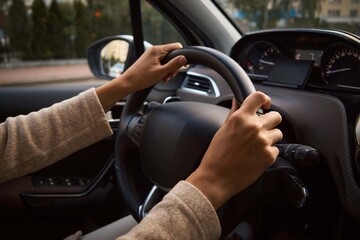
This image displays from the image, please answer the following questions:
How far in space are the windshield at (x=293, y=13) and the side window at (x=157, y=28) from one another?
0.25m

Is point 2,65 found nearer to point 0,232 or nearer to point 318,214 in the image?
point 0,232

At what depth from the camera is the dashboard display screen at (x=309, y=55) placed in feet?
4.16

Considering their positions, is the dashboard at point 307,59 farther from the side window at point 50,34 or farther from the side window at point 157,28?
the side window at point 50,34

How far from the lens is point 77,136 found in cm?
111

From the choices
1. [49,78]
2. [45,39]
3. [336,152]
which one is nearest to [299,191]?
[336,152]

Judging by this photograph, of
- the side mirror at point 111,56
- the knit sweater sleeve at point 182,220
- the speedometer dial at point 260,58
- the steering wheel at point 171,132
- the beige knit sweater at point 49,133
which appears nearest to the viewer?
the knit sweater sleeve at point 182,220

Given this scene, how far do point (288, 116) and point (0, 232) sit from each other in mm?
1346

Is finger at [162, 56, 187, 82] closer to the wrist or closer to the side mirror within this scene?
the wrist

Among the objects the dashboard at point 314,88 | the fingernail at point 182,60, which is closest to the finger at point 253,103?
the fingernail at point 182,60

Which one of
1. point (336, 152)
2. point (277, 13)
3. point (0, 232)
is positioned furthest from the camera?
point (0, 232)

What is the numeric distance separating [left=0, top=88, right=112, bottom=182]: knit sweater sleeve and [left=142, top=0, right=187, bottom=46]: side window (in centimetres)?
72

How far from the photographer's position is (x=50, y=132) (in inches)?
43.6

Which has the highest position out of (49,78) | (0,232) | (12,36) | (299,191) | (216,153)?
(216,153)

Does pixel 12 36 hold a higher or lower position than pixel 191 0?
lower
